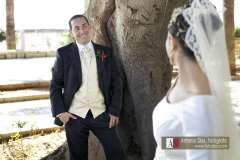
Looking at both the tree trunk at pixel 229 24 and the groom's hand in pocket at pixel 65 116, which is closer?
the groom's hand in pocket at pixel 65 116

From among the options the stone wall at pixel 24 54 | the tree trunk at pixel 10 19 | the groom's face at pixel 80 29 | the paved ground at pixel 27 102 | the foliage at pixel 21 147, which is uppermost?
the tree trunk at pixel 10 19

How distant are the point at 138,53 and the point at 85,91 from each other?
899mm

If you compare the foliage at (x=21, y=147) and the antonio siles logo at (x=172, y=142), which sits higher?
the antonio siles logo at (x=172, y=142)

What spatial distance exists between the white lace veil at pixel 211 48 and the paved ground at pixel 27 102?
3.78 m

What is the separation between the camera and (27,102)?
851cm

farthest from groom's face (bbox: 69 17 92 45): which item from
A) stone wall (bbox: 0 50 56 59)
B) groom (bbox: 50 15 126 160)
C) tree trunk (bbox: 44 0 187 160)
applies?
stone wall (bbox: 0 50 56 59)

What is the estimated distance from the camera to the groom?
342 centimetres

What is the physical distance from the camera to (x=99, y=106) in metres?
3.47

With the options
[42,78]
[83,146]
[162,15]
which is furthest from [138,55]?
[42,78]

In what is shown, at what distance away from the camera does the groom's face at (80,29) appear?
11.0 ft

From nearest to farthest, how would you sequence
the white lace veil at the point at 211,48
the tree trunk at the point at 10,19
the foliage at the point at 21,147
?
the white lace veil at the point at 211,48
the foliage at the point at 21,147
the tree trunk at the point at 10,19

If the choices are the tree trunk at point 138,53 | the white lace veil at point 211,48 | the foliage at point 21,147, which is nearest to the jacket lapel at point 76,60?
the tree trunk at point 138,53

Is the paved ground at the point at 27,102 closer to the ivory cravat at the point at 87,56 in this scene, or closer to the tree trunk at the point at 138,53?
the tree trunk at the point at 138,53

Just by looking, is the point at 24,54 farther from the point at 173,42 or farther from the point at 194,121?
the point at 194,121
